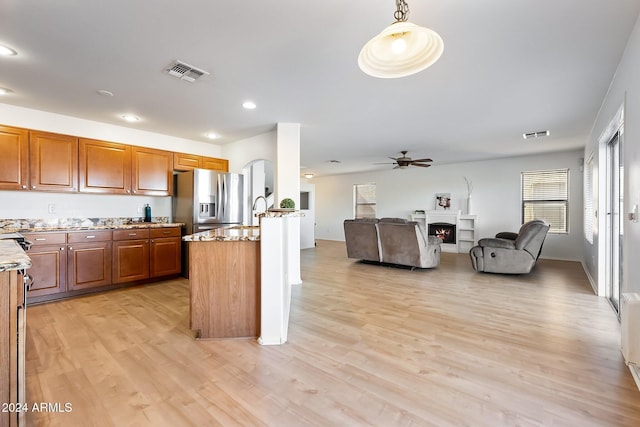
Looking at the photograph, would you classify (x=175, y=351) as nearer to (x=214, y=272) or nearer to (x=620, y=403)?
(x=214, y=272)

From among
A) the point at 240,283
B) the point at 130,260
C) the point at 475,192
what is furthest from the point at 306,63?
the point at 475,192

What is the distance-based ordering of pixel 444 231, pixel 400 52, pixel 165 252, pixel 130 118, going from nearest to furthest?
pixel 400 52, pixel 130 118, pixel 165 252, pixel 444 231

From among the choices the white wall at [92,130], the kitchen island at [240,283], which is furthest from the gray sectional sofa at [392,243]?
the white wall at [92,130]

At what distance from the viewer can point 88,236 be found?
3650 mm

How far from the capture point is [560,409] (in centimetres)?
156

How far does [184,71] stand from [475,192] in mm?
7200

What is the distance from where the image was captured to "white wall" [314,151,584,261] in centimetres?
625

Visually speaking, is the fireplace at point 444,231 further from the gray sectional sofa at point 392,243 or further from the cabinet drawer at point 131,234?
the cabinet drawer at point 131,234

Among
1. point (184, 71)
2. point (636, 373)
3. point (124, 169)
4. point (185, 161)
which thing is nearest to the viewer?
point (636, 373)

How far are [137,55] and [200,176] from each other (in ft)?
7.46

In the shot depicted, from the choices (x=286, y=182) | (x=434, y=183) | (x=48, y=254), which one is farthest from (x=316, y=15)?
(x=434, y=183)

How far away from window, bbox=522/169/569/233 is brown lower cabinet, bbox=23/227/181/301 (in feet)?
25.0

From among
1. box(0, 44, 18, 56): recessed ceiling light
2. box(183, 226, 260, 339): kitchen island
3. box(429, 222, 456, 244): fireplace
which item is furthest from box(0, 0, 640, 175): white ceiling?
box(429, 222, 456, 244): fireplace

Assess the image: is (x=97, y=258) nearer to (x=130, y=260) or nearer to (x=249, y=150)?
(x=130, y=260)
